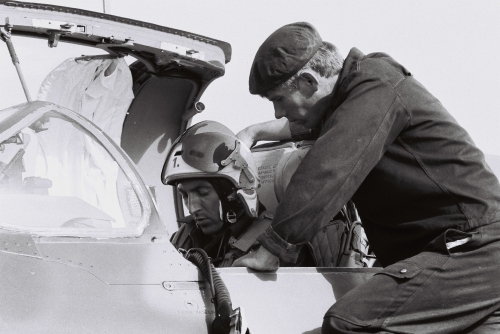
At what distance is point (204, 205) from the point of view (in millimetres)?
4258

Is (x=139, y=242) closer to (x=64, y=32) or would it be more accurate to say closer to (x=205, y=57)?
(x=64, y=32)

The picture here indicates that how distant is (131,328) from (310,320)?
0.82 m

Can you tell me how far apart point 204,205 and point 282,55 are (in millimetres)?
1501

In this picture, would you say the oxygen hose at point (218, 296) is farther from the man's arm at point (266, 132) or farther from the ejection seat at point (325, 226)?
the man's arm at point (266, 132)

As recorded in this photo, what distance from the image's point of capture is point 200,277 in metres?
2.75

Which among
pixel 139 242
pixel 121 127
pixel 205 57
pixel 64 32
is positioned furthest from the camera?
pixel 121 127

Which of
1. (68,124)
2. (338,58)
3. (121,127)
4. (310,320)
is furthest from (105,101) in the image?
(310,320)

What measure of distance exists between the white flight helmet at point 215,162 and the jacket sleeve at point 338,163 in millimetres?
1390

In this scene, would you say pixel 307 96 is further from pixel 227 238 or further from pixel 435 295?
pixel 227 238

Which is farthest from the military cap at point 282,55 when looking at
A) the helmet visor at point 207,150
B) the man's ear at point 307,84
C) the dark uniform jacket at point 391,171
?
the helmet visor at point 207,150

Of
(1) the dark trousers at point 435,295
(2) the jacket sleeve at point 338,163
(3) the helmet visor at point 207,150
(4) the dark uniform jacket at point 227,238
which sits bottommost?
(4) the dark uniform jacket at point 227,238

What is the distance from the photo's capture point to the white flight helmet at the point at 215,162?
418 centimetres

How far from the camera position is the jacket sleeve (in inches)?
106

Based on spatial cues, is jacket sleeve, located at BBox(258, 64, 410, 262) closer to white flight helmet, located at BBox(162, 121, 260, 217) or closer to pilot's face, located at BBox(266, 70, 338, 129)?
pilot's face, located at BBox(266, 70, 338, 129)
